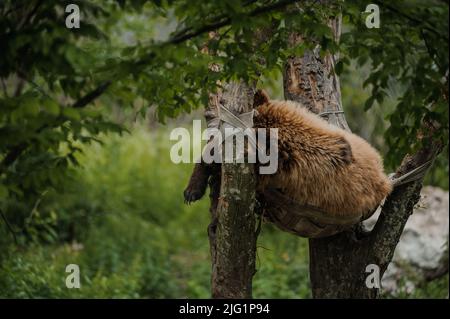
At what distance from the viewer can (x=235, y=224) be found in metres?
2.86

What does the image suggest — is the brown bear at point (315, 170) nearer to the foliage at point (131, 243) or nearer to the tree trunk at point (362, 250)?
the tree trunk at point (362, 250)

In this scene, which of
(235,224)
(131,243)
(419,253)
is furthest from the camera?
(131,243)

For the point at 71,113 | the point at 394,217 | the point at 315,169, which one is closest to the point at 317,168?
the point at 315,169

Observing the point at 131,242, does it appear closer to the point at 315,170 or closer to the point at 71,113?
the point at 315,170

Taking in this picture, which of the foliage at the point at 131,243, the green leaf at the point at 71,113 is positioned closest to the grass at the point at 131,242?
the foliage at the point at 131,243

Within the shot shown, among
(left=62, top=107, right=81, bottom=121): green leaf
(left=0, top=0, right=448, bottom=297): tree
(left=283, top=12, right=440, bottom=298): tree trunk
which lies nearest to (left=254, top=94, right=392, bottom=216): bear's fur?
(left=0, top=0, right=448, bottom=297): tree

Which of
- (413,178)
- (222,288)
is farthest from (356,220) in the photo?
(222,288)

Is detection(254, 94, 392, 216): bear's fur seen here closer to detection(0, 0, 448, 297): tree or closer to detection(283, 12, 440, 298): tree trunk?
detection(0, 0, 448, 297): tree

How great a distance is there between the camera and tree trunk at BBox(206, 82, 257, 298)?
2.80 metres

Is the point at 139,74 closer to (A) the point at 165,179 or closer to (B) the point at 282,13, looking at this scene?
(B) the point at 282,13

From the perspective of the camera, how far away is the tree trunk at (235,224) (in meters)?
2.80

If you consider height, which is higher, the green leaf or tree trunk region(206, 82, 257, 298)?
the green leaf

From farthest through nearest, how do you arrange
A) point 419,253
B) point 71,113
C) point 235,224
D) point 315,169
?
point 419,253 < point 315,169 < point 235,224 < point 71,113

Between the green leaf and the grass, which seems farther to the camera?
the grass
